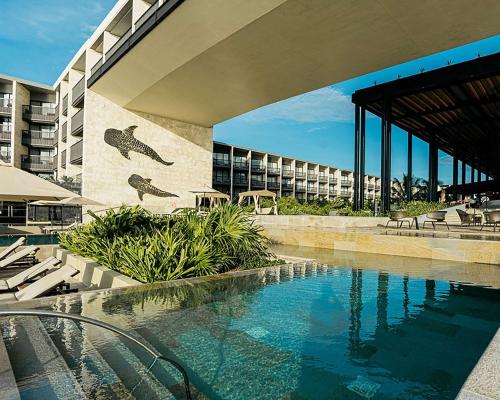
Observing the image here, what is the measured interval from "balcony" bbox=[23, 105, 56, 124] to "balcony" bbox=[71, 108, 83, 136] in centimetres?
970

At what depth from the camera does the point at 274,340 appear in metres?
3.29

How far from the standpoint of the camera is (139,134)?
2381cm

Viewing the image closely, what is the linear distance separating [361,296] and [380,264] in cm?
346

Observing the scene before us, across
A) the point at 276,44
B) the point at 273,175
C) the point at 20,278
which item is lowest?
the point at 20,278

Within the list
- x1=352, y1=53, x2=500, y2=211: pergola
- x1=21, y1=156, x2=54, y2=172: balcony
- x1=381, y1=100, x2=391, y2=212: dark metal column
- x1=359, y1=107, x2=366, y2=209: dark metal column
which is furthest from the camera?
x1=21, y1=156, x2=54, y2=172: balcony

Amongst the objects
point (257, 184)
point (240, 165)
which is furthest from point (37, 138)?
point (257, 184)

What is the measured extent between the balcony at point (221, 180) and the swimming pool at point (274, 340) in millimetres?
38833

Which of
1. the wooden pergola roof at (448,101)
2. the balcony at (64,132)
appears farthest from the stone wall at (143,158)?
the wooden pergola roof at (448,101)

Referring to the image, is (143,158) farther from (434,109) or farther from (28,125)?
(434,109)

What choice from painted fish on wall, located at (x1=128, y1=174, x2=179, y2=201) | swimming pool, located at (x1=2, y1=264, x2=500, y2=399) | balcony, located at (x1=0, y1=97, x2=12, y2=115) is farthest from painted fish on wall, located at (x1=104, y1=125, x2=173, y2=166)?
swimming pool, located at (x1=2, y1=264, x2=500, y2=399)

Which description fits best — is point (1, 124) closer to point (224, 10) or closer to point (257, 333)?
point (224, 10)

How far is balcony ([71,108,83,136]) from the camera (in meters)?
24.0

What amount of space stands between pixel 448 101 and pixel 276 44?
11435 millimetres

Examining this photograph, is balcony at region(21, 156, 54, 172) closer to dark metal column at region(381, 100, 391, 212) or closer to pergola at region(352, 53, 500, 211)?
pergola at region(352, 53, 500, 211)
